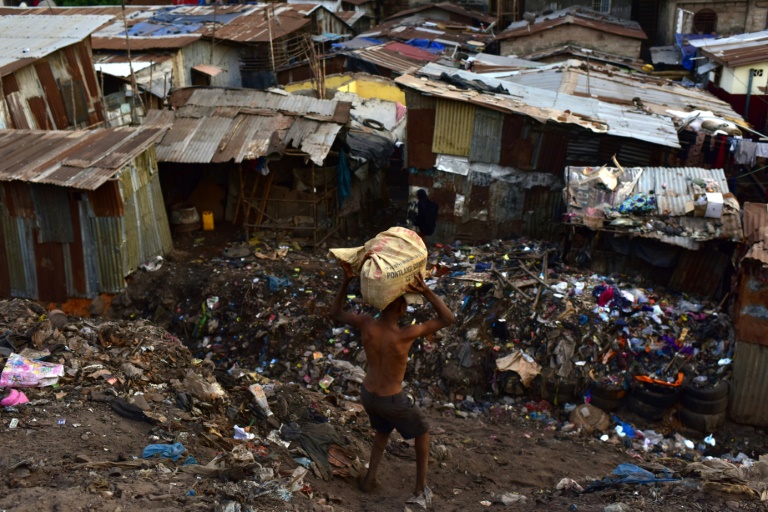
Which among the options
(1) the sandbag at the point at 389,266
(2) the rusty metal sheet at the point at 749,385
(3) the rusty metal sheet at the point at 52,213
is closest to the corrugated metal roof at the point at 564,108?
(2) the rusty metal sheet at the point at 749,385

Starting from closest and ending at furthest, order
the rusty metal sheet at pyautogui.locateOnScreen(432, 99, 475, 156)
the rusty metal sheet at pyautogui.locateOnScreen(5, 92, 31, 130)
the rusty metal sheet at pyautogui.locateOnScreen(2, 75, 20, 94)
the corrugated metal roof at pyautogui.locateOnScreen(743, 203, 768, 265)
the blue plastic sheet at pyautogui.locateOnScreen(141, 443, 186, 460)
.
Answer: the blue plastic sheet at pyautogui.locateOnScreen(141, 443, 186, 460)
the corrugated metal roof at pyautogui.locateOnScreen(743, 203, 768, 265)
the rusty metal sheet at pyautogui.locateOnScreen(432, 99, 475, 156)
the rusty metal sheet at pyautogui.locateOnScreen(2, 75, 20, 94)
the rusty metal sheet at pyautogui.locateOnScreen(5, 92, 31, 130)

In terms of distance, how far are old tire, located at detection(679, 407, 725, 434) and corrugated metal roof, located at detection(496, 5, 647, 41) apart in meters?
14.5

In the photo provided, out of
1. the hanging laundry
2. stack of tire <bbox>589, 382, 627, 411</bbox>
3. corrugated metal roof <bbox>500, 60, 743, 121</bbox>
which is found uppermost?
corrugated metal roof <bbox>500, 60, 743, 121</bbox>

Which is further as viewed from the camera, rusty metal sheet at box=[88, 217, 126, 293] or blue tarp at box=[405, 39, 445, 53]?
blue tarp at box=[405, 39, 445, 53]

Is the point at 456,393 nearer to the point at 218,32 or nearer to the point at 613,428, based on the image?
the point at 613,428

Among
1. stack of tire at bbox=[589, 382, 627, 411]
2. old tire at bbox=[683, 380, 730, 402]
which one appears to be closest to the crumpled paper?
stack of tire at bbox=[589, 382, 627, 411]

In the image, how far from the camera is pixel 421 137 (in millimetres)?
12031

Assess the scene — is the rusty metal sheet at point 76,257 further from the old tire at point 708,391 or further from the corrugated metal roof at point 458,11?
the corrugated metal roof at point 458,11

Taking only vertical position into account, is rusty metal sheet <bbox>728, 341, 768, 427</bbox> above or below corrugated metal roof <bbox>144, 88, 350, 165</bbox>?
below

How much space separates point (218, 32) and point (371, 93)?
5536 mm

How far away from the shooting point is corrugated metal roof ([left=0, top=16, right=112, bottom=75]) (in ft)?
45.2

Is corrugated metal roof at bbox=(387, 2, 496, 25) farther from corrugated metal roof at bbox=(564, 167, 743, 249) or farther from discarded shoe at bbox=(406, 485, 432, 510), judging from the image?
discarded shoe at bbox=(406, 485, 432, 510)

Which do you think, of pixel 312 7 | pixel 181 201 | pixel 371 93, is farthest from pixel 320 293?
pixel 312 7

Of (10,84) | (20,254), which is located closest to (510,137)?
(20,254)
